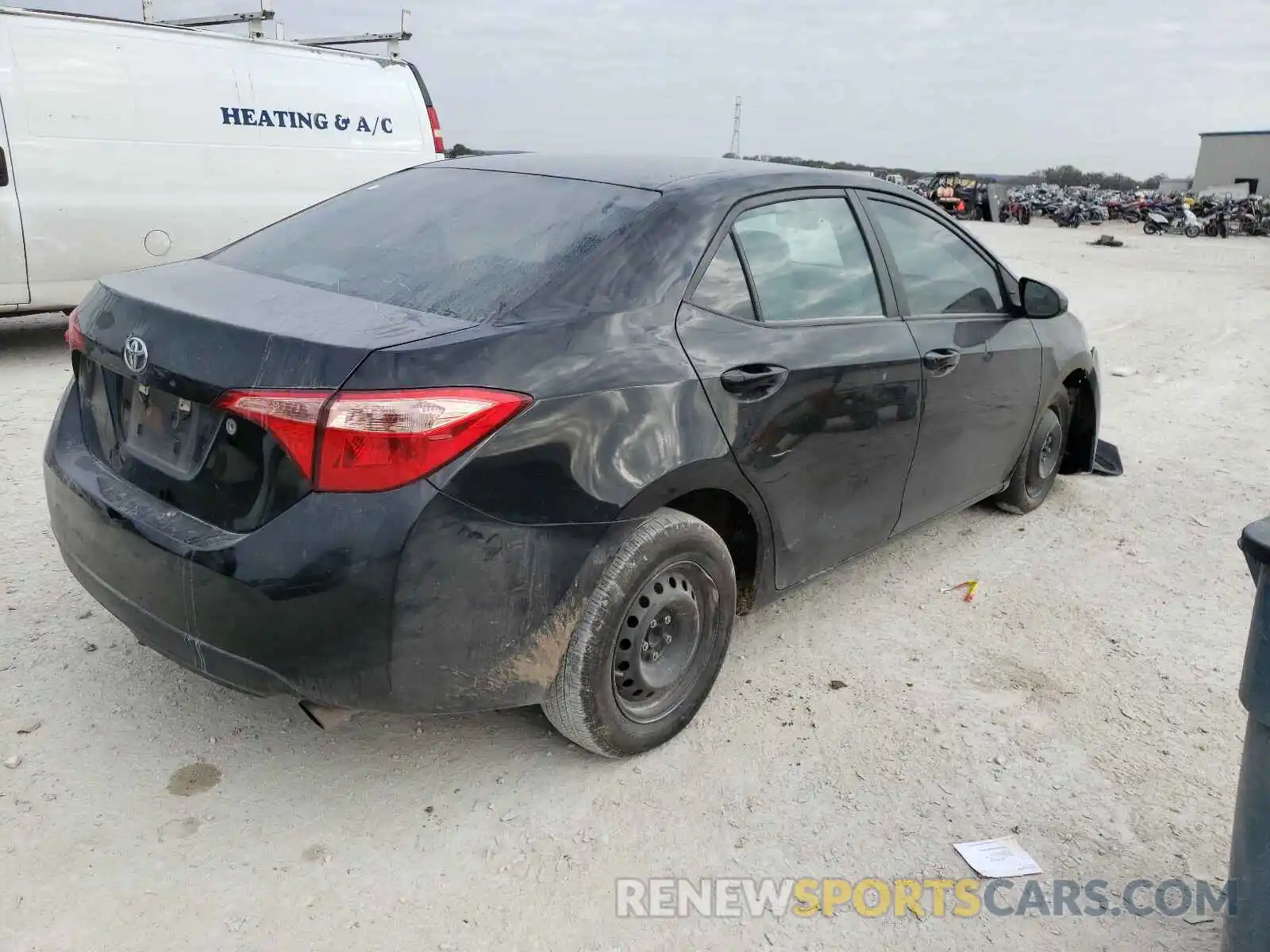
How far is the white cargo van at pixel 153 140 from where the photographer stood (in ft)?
21.8

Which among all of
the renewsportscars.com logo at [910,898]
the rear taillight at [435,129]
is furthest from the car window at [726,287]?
the rear taillight at [435,129]

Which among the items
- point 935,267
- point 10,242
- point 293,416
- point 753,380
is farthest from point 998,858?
point 10,242

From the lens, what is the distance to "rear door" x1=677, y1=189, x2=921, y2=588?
282 centimetres

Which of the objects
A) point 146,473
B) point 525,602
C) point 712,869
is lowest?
point 712,869

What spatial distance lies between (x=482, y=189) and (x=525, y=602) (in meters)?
1.47

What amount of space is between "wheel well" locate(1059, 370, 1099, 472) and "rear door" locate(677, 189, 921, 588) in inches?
75.2

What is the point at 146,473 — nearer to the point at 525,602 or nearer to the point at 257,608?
the point at 257,608

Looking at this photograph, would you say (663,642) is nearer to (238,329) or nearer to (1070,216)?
(238,329)

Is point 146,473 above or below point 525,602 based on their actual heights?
above

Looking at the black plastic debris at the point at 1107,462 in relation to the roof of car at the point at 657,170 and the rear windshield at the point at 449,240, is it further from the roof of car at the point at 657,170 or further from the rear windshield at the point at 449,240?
the rear windshield at the point at 449,240

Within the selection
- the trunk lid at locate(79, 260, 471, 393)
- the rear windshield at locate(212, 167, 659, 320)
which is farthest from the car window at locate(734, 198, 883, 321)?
the trunk lid at locate(79, 260, 471, 393)

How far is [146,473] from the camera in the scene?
2.49 meters

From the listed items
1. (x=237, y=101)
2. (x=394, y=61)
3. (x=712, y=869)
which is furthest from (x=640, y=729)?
(x=394, y=61)

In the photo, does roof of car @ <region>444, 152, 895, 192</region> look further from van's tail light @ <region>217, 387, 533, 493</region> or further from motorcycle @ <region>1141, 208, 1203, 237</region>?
motorcycle @ <region>1141, 208, 1203, 237</region>
